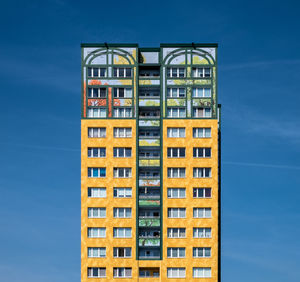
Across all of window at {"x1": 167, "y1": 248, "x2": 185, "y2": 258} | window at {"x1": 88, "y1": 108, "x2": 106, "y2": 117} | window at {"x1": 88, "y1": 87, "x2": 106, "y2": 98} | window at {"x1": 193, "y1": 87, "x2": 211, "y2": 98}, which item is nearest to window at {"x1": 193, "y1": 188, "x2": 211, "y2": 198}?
window at {"x1": 167, "y1": 248, "x2": 185, "y2": 258}

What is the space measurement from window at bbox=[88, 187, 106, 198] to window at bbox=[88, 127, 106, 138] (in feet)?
32.9

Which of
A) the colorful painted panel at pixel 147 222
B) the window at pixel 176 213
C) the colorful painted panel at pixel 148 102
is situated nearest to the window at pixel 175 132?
the colorful painted panel at pixel 148 102

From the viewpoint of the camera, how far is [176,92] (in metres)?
119

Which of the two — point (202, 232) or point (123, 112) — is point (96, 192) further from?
point (202, 232)

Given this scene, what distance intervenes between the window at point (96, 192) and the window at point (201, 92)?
25.1m

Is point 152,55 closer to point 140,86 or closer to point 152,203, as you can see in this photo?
point 140,86

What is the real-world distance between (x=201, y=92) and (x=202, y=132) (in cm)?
781

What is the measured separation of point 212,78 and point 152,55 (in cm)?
1288

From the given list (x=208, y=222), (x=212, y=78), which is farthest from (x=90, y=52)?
(x=208, y=222)

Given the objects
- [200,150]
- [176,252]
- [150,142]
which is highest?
[150,142]

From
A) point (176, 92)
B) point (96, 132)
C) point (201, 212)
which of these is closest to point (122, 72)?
point (176, 92)

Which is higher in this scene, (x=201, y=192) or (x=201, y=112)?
(x=201, y=112)

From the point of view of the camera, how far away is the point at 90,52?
12000 cm

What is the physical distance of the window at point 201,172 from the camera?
116 m
